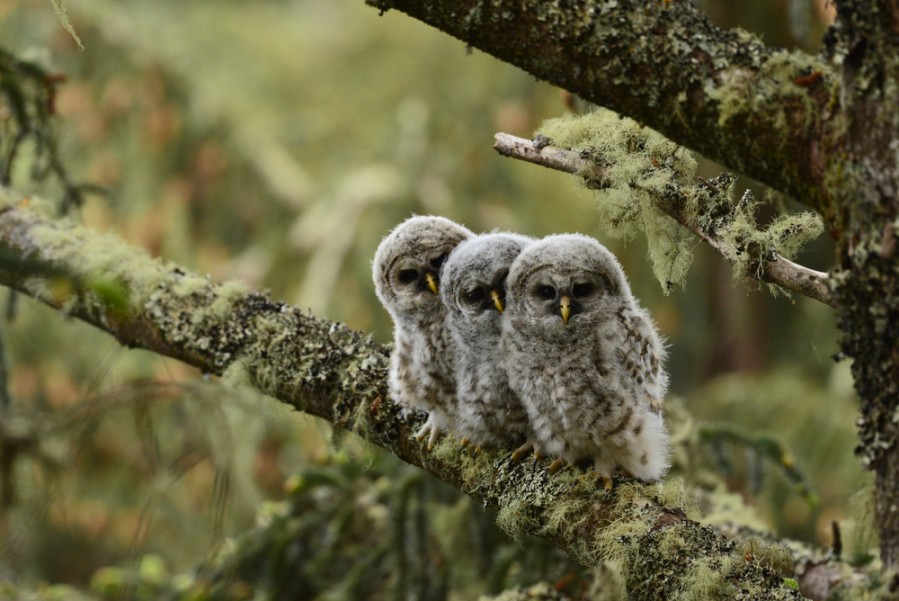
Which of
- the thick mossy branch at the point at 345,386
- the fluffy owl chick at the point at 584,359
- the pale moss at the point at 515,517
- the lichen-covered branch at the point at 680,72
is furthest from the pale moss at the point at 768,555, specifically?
the lichen-covered branch at the point at 680,72

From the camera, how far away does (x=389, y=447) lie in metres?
2.98

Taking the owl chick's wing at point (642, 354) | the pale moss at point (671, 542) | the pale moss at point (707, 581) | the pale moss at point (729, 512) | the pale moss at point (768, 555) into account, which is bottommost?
the pale moss at point (707, 581)

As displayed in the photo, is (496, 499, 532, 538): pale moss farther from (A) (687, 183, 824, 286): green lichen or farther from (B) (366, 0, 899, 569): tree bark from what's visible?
(B) (366, 0, 899, 569): tree bark

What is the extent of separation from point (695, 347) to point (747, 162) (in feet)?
20.5

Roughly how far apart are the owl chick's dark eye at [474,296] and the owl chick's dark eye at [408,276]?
Result: 11.4 inches

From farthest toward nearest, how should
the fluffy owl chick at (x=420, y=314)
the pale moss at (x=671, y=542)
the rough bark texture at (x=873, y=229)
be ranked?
1. the fluffy owl chick at (x=420, y=314)
2. the pale moss at (x=671, y=542)
3. the rough bark texture at (x=873, y=229)

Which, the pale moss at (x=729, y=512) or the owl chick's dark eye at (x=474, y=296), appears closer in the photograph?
the owl chick's dark eye at (x=474, y=296)

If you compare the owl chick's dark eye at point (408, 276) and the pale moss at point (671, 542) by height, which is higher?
the owl chick's dark eye at point (408, 276)

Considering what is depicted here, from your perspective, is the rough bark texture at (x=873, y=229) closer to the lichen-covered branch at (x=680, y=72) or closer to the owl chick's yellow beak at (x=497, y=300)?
the lichen-covered branch at (x=680, y=72)

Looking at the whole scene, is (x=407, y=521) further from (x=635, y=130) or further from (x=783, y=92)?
(x=783, y=92)

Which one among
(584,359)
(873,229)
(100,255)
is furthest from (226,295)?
(873,229)

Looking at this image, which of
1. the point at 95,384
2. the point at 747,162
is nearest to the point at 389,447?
the point at 95,384

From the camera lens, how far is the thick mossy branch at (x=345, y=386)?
2.27m

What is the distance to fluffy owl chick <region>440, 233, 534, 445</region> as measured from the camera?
9.23ft
